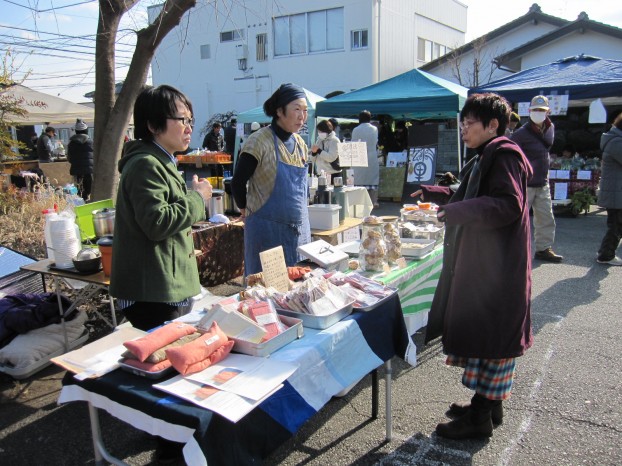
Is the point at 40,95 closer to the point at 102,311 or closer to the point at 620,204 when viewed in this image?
the point at 102,311

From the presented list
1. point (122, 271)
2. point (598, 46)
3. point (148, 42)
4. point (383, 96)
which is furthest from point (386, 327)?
point (598, 46)

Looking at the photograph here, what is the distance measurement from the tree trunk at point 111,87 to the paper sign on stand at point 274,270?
12.7 ft

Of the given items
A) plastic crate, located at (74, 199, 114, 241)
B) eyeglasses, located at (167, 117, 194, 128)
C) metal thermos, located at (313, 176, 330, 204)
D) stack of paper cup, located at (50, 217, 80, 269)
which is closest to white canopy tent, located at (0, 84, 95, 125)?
plastic crate, located at (74, 199, 114, 241)

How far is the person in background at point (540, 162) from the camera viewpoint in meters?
5.62

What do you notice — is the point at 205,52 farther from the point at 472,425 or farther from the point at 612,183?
the point at 472,425

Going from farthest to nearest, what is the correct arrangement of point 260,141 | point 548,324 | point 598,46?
point 598,46 → point 548,324 → point 260,141

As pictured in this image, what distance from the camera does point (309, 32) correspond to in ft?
61.5

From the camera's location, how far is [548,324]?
13.6 feet

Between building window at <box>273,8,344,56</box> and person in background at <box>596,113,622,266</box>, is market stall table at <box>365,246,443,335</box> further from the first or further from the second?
building window at <box>273,8,344,56</box>

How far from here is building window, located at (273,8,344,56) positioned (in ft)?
59.7

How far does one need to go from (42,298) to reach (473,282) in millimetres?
3214

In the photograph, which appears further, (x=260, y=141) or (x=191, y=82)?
(x=191, y=82)

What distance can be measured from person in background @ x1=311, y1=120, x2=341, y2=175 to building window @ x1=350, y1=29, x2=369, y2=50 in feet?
34.6

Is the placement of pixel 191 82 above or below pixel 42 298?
above
